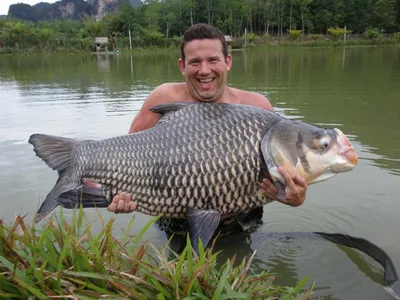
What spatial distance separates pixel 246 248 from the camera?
3.48m

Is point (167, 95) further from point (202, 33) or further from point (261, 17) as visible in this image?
point (261, 17)

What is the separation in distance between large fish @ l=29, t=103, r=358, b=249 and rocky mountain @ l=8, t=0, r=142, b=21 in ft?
478

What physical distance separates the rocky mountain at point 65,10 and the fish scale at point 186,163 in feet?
478


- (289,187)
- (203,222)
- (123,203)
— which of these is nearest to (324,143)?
(289,187)

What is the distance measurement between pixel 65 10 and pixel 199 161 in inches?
6236

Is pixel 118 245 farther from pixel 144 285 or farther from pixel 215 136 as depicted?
pixel 215 136

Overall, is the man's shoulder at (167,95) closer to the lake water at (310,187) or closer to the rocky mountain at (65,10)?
the lake water at (310,187)

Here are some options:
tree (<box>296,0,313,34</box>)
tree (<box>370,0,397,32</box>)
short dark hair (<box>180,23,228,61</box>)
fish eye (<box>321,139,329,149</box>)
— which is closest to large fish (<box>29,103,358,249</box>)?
fish eye (<box>321,139,329,149</box>)

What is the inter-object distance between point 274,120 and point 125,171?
104cm

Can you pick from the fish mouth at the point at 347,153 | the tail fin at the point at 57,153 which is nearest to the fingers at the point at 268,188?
the fish mouth at the point at 347,153

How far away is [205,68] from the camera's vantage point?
130 inches

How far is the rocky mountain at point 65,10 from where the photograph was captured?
458 ft

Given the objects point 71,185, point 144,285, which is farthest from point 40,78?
point 144,285

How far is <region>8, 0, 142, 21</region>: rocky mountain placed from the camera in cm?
13962
